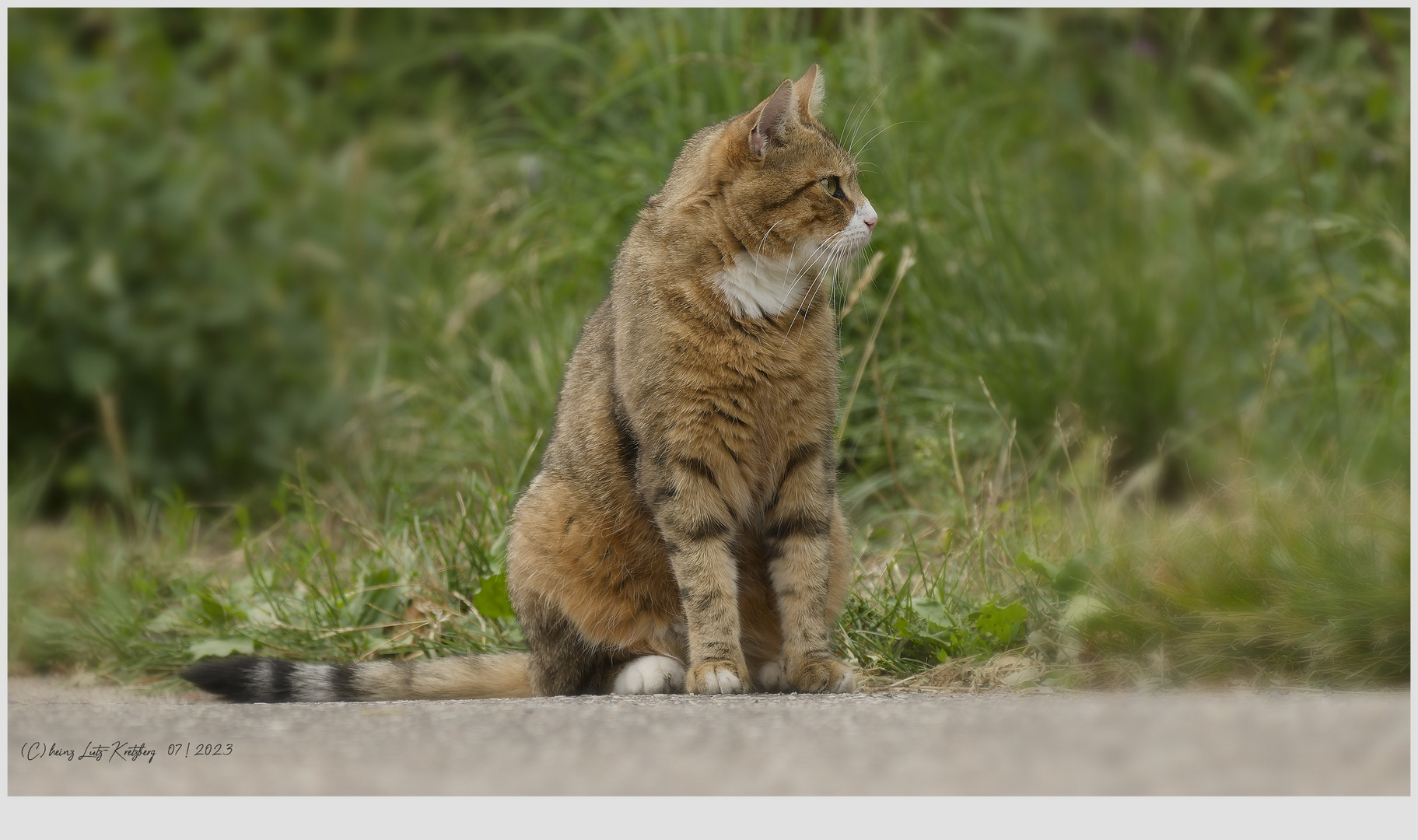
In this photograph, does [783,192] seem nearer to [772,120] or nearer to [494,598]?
[772,120]

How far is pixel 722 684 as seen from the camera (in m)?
2.79

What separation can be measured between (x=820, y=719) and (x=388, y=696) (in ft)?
3.98

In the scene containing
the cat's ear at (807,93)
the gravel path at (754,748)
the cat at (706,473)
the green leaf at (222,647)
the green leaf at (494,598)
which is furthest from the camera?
the green leaf at (222,647)

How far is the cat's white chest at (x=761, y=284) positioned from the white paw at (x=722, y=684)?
0.78 meters

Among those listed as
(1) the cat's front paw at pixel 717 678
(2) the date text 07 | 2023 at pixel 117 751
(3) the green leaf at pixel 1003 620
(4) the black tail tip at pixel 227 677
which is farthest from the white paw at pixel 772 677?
(2) the date text 07 | 2023 at pixel 117 751

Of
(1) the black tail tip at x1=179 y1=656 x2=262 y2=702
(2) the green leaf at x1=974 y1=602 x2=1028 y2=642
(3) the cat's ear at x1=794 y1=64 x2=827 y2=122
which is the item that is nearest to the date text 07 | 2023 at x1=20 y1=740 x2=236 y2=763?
(1) the black tail tip at x1=179 y1=656 x2=262 y2=702

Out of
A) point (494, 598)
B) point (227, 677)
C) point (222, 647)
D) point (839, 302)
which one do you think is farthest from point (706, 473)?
point (839, 302)

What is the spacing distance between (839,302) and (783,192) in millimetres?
1676

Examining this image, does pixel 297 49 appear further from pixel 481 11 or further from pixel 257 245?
pixel 257 245

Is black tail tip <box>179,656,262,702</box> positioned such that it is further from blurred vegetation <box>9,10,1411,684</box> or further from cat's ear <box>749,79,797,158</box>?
cat's ear <box>749,79,797,158</box>

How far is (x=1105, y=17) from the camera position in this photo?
6566mm

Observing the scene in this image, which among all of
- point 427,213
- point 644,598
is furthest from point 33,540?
point 644,598

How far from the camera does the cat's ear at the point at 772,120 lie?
3.02m

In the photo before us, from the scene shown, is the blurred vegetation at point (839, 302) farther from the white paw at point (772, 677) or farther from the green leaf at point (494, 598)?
the white paw at point (772, 677)
